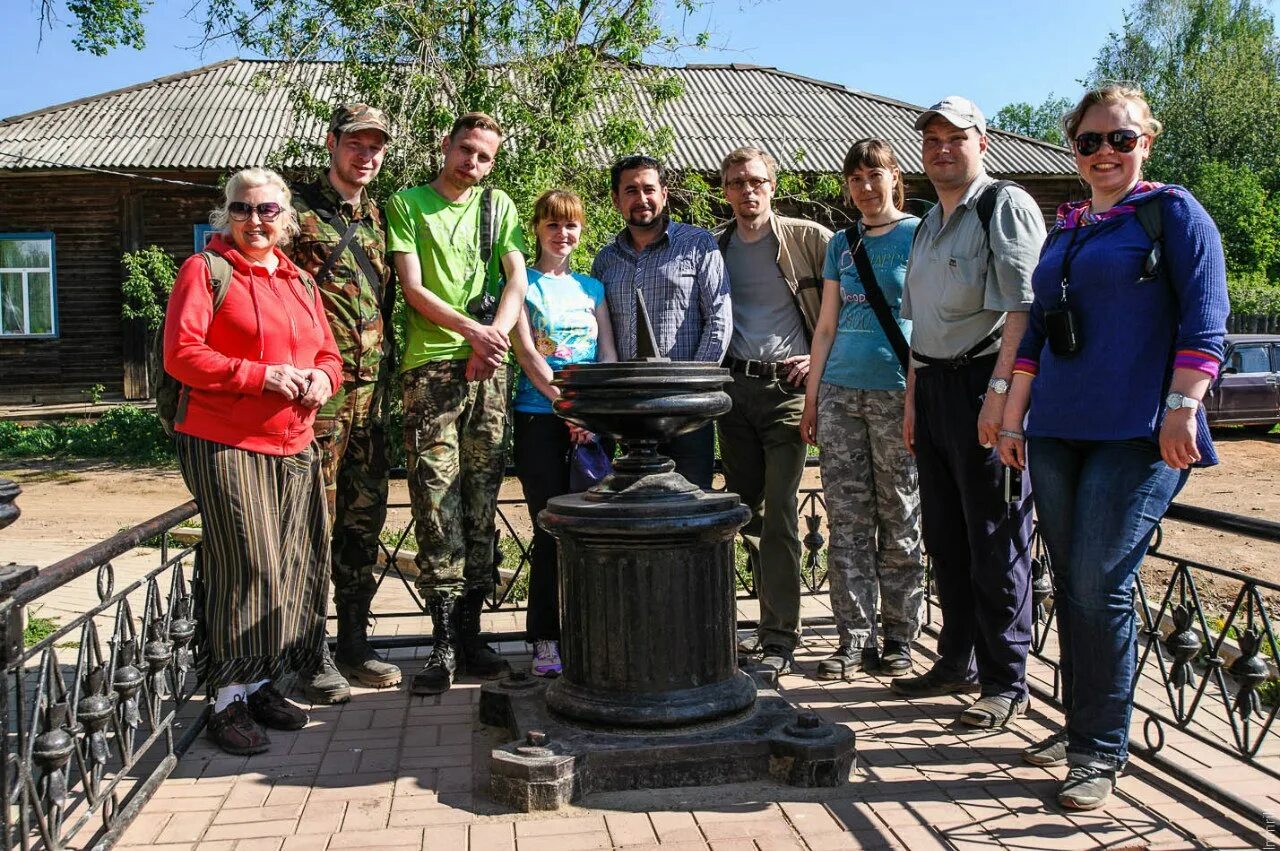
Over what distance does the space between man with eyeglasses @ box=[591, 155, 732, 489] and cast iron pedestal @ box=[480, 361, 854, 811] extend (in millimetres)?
856

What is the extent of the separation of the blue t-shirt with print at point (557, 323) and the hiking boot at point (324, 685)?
1318 mm

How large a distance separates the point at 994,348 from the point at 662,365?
4.29 feet

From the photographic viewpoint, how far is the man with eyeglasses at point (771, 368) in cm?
491

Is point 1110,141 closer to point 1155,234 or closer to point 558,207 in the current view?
point 1155,234

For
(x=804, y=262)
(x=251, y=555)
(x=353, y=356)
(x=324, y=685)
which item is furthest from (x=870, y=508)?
(x=251, y=555)

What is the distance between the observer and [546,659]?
4.89m

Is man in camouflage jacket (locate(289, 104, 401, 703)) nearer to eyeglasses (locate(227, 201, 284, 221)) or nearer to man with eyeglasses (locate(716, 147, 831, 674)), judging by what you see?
eyeglasses (locate(227, 201, 284, 221))

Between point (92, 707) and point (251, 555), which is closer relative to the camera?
point (92, 707)

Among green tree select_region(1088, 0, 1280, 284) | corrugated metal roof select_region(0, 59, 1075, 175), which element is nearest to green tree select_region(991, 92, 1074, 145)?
green tree select_region(1088, 0, 1280, 284)

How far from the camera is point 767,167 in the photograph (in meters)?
4.91

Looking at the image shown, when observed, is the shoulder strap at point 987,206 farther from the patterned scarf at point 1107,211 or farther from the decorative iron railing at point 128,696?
the decorative iron railing at point 128,696

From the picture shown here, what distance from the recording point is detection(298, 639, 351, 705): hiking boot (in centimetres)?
460

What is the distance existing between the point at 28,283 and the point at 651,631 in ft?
65.1

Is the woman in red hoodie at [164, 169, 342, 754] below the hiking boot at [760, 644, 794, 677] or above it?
above
